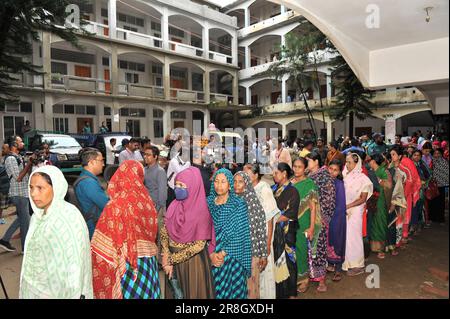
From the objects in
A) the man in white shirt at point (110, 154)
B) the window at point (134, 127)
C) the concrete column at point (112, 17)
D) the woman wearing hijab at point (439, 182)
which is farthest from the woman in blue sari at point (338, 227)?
the window at point (134, 127)

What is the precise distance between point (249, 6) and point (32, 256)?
2345 cm

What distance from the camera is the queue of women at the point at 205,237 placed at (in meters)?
Result: 2.02

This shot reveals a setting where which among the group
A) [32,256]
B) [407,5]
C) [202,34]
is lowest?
[32,256]

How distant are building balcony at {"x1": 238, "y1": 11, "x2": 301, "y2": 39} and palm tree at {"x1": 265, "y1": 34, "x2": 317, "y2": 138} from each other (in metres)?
2.74

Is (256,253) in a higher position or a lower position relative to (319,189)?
lower

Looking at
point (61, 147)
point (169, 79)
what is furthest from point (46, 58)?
point (169, 79)

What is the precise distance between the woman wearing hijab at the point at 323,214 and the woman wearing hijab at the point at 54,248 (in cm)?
230

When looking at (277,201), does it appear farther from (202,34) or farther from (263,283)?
(202,34)

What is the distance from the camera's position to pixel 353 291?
342cm

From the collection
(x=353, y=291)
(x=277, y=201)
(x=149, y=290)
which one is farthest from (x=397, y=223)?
(x=149, y=290)

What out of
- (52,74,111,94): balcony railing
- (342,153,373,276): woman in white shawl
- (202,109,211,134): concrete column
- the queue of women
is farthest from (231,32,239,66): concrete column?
(342,153,373,276): woman in white shawl

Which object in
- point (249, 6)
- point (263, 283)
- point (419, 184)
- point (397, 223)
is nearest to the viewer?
point (263, 283)

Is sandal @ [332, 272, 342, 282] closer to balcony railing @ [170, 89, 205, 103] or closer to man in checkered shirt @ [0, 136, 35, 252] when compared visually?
man in checkered shirt @ [0, 136, 35, 252]

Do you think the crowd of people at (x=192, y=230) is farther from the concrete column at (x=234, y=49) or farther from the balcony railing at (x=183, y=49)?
the concrete column at (x=234, y=49)
